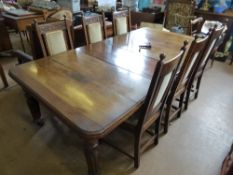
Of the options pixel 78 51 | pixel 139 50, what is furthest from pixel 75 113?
pixel 139 50

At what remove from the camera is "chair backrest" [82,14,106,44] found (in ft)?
7.66

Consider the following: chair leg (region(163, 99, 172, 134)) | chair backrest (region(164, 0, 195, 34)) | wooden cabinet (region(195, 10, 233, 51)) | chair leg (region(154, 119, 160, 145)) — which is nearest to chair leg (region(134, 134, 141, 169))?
chair leg (region(154, 119, 160, 145))

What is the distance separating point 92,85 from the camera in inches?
55.9

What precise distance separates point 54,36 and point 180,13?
2.78 m

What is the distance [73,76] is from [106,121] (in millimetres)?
592

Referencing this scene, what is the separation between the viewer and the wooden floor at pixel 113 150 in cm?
171

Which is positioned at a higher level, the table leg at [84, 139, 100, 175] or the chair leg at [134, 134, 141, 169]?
the table leg at [84, 139, 100, 175]

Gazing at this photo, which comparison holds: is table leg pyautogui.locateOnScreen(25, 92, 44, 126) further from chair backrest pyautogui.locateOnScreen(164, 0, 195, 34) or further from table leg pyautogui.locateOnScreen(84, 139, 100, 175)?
chair backrest pyautogui.locateOnScreen(164, 0, 195, 34)

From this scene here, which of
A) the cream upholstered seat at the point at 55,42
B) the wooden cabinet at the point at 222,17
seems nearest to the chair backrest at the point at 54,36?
the cream upholstered seat at the point at 55,42

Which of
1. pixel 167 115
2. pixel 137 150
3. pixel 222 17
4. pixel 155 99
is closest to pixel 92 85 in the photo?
pixel 155 99

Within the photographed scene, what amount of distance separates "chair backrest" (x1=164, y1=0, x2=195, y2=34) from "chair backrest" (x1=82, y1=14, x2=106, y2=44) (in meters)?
1.90

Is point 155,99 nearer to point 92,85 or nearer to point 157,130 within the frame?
point 92,85

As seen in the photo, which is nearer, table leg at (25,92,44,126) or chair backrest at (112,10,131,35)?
table leg at (25,92,44,126)

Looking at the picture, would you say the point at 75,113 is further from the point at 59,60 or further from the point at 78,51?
the point at 78,51
